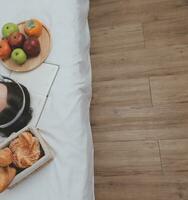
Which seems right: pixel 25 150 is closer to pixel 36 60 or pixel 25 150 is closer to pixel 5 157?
pixel 5 157

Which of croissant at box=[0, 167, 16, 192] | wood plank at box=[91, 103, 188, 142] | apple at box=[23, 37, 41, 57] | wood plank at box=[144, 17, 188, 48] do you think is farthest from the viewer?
wood plank at box=[144, 17, 188, 48]

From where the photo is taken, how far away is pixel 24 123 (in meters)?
0.92

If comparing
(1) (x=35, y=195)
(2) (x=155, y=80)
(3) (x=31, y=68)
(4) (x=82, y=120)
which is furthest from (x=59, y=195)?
(2) (x=155, y=80)

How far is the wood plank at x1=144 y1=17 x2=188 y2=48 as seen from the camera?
155 centimetres

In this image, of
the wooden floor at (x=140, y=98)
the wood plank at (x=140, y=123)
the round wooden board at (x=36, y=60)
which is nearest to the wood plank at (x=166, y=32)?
the wooden floor at (x=140, y=98)

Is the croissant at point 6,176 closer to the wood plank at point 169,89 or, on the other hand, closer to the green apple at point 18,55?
the green apple at point 18,55

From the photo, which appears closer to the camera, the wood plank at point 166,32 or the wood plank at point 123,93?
the wood plank at point 123,93

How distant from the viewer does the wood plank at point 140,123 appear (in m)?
1.34

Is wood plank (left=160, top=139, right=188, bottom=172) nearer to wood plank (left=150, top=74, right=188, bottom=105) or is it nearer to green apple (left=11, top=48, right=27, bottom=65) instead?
wood plank (left=150, top=74, right=188, bottom=105)

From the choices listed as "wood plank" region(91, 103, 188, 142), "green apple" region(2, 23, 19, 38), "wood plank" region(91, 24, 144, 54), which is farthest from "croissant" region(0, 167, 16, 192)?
"wood plank" region(91, 24, 144, 54)

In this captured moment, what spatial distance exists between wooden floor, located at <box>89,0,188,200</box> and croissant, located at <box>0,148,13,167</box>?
1.96 feet

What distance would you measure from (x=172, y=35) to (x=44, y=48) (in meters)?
0.85

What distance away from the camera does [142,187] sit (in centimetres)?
125

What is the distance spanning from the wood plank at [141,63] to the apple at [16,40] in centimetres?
61
